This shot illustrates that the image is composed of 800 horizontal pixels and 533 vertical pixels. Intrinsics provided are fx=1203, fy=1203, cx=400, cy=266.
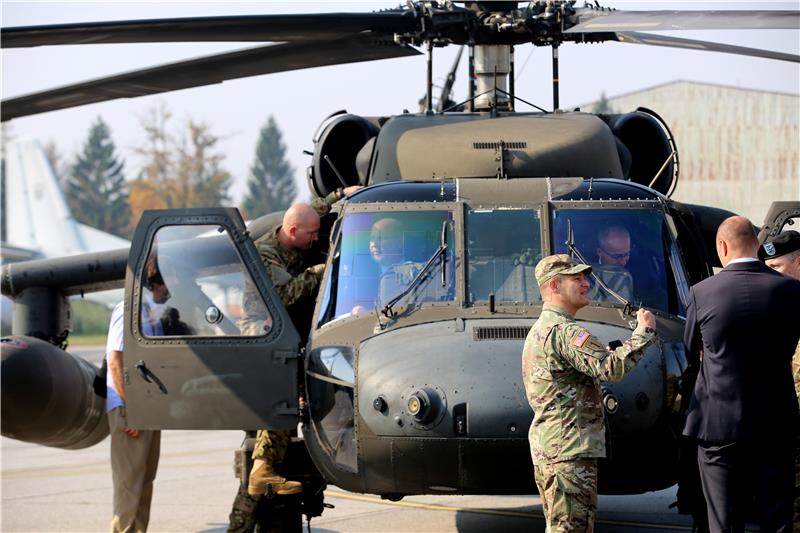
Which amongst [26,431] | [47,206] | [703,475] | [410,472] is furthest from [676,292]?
[47,206]

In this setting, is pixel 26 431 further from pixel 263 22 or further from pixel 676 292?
pixel 676 292

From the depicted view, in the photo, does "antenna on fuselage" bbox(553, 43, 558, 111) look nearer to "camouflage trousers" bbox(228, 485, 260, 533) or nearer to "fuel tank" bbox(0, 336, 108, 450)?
"camouflage trousers" bbox(228, 485, 260, 533)

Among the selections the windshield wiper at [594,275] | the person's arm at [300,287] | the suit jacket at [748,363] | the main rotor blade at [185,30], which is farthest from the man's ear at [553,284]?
the main rotor blade at [185,30]

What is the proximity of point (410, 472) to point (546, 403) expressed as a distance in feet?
2.95

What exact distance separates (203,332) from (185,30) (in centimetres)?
161

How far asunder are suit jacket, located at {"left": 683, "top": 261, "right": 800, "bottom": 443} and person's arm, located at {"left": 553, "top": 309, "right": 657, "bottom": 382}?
15.3 inches

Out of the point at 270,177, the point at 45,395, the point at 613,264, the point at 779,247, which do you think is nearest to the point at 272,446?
the point at 45,395

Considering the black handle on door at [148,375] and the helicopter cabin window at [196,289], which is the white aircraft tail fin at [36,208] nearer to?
the helicopter cabin window at [196,289]

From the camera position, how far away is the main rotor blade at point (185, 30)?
19.6 ft

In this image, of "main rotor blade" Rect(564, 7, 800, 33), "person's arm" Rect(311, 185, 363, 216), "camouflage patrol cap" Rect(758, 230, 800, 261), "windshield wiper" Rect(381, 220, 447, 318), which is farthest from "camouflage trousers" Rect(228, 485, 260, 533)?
"main rotor blade" Rect(564, 7, 800, 33)

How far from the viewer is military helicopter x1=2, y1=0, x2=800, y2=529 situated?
5617 mm

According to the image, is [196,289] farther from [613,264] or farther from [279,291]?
Answer: [613,264]

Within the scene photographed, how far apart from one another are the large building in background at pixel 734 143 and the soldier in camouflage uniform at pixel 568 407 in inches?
974

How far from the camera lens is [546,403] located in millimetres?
5129
